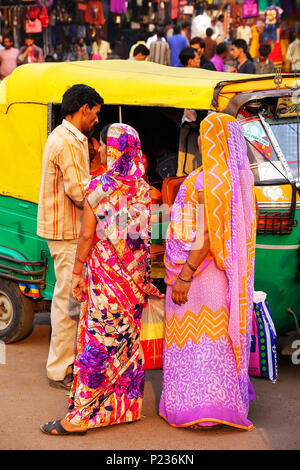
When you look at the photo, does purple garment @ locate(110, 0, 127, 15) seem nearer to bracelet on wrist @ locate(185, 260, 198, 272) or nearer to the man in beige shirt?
the man in beige shirt

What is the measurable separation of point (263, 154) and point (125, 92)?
3.37 ft

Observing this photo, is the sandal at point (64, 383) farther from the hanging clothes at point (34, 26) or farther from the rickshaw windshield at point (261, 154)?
the hanging clothes at point (34, 26)

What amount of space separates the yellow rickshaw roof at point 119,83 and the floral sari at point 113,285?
86 cm

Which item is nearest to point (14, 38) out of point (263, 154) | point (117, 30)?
point (117, 30)

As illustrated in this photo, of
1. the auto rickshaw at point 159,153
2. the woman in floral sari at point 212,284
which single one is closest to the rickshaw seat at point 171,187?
the auto rickshaw at point 159,153

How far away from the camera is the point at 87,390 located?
4.28 m

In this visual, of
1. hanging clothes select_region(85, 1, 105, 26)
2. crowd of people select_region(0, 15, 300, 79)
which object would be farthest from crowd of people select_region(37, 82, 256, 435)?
hanging clothes select_region(85, 1, 105, 26)

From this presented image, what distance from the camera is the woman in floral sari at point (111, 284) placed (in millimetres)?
4207

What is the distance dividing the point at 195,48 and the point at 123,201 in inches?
246

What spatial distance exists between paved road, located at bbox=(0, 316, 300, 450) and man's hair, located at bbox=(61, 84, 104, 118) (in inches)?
72.7

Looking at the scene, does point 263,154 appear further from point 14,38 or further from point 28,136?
point 14,38

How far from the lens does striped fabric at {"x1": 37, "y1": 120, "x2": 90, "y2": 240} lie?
4906 mm

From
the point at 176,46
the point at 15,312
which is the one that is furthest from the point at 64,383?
the point at 176,46

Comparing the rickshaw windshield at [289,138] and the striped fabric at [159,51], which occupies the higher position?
the striped fabric at [159,51]
